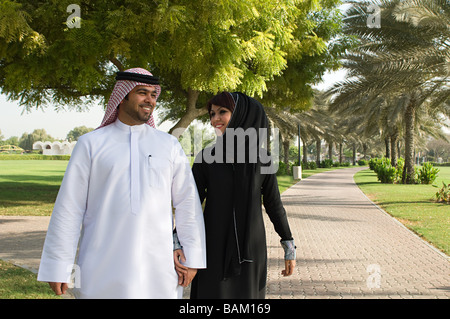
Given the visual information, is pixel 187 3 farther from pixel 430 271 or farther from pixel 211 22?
pixel 430 271

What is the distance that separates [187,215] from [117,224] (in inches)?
15.3

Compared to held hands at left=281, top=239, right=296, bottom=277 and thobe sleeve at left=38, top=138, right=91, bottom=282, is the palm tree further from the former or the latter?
thobe sleeve at left=38, top=138, right=91, bottom=282

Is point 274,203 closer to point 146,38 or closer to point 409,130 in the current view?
→ point 146,38

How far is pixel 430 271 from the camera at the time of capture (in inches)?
238

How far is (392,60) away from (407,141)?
10479mm

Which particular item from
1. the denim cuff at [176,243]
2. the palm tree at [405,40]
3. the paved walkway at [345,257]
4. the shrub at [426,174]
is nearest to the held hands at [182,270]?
the denim cuff at [176,243]

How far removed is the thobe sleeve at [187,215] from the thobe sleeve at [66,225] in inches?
19.3

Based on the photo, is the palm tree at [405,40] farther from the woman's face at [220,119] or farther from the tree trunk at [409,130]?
the woman's face at [220,119]

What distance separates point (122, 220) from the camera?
2350 mm

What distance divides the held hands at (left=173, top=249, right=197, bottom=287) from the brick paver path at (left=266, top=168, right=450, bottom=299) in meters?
2.55

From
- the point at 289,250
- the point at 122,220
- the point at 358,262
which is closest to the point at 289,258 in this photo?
the point at 289,250

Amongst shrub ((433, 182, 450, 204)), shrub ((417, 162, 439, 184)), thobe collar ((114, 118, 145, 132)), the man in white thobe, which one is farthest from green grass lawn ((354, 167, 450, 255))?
shrub ((417, 162, 439, 184))
